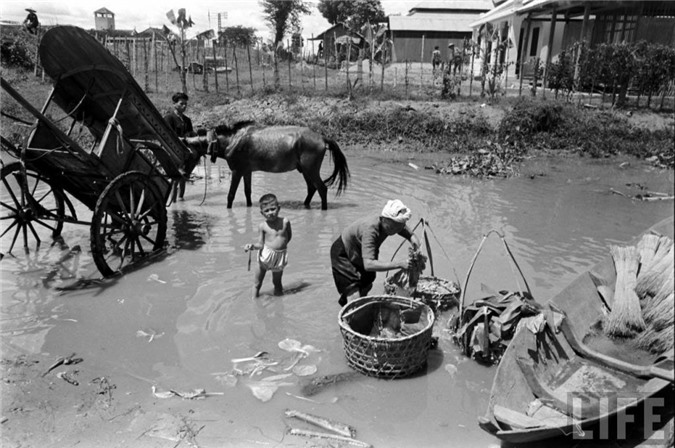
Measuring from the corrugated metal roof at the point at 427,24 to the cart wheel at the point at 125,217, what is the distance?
27557 millimetres

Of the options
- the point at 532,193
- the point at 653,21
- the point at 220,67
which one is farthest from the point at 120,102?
the point at 220,67

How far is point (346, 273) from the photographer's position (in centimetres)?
489

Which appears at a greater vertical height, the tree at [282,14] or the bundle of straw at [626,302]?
the tree at [282,14]

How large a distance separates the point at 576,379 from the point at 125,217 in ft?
16.8

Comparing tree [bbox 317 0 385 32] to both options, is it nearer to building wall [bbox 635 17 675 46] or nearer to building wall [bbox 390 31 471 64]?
building wall [bbox 390 31 471 64]

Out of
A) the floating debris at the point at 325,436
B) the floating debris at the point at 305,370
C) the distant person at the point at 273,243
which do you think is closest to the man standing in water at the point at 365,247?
the distant person at the point at 273,243

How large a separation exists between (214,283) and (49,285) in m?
1.87

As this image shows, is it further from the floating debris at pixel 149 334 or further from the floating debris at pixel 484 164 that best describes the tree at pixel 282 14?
the floating debris at pixel 149 334

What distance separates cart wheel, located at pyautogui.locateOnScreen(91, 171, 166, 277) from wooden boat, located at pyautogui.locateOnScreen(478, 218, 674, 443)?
4388mm

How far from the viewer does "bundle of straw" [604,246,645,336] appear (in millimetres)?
4312

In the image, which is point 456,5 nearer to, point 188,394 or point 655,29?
point 655,29

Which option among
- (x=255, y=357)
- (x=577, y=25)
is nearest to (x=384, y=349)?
(x=255, y=357)

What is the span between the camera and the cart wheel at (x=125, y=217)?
570 centimetres

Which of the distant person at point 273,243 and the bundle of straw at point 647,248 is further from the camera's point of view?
the distant person at point 273,243
